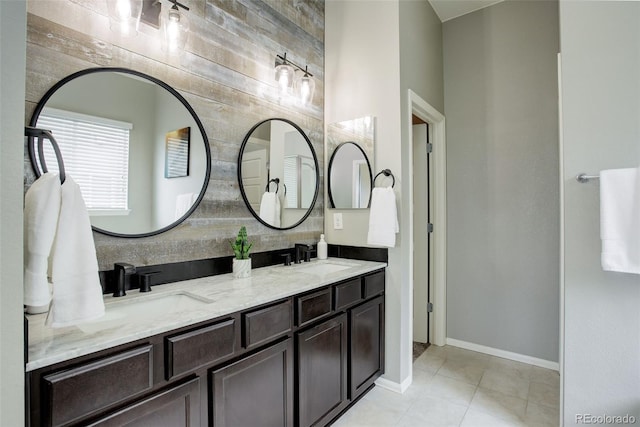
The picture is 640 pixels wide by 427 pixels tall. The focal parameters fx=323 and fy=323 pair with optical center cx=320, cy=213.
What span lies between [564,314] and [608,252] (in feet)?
1.37

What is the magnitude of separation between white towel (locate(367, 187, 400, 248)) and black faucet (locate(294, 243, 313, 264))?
1.51ft

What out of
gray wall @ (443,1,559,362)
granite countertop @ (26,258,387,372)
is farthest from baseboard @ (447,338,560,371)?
granite countertop @ (26,258,387,372)

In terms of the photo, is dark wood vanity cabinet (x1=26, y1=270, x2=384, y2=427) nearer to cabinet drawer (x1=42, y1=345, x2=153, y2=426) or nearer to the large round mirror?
cabinet drawer (x1=42, y1=345, x2=153, y2=426)

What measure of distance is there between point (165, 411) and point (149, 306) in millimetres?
494

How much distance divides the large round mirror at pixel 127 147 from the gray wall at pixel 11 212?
60 centimetres

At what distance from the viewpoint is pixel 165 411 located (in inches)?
43.1

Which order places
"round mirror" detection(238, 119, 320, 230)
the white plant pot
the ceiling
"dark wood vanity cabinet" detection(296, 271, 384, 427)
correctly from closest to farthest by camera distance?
"dark wood vanity cabinet" detection(296, 271, 384, 427), the white plant pot, "round mirror" detection(238, 119, 320, 230), the ceiling

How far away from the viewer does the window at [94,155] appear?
1.35m

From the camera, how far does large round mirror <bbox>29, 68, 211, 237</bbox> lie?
137 centimetres

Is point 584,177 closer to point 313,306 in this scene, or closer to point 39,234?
point 313,306

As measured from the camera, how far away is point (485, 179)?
2.94 meters

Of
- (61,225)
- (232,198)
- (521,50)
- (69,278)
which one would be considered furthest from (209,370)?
(521,50)

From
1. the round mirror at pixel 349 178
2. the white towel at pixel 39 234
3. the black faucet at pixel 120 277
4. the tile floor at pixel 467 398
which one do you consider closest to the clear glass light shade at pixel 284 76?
the round mirror at pixel 349 178

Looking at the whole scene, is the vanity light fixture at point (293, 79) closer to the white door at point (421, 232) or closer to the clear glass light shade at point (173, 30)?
the clear glass light shade at point (173, 30)
